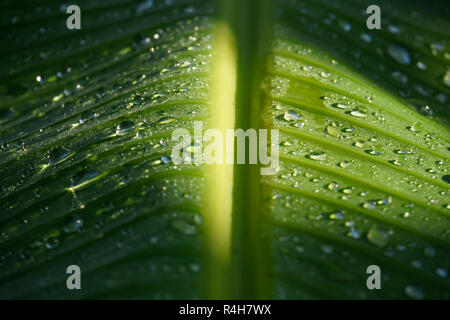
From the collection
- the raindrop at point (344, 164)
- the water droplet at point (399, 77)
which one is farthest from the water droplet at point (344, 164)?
the water droplet at point (399, 77)

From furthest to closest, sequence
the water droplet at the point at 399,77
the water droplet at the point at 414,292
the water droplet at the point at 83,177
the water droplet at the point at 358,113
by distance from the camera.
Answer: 1. the water droplet at the point at 399,77
2. the water droplet at the point at 358,113
3. the water droplet at the point at 83,177
4. the water droplet at the point at 414,292

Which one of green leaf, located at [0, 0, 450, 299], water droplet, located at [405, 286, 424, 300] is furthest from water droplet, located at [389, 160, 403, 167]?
water droplet, located at [405, 286, 424, 300]

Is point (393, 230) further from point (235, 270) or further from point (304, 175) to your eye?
point (235, 270)

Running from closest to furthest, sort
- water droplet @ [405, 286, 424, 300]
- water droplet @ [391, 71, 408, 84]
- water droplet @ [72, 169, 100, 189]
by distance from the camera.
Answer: water droplet @ [405, 286, 424, 300] < water droplet @ [72, 169, 100, 189] < water droplet @ [391, 71, 408, 84]

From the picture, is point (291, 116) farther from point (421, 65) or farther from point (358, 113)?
point (421, 65)

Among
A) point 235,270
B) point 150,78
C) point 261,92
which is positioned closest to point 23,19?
point 150,78

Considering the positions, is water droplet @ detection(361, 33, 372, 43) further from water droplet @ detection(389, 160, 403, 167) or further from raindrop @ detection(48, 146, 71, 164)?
raindrop @ detection(48, 146, 71, 164)

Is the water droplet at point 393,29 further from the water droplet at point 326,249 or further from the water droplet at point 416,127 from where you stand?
the water droplet at point 326,249
